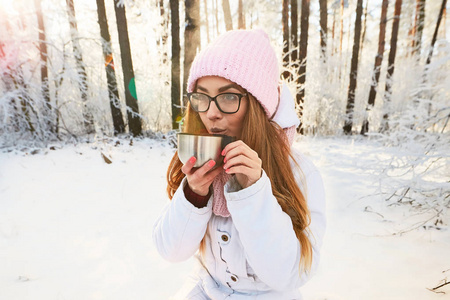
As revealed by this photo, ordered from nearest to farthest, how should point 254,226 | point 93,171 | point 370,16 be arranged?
point 254,226 < point 93,171 < point 370,16

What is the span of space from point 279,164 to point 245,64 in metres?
0.50

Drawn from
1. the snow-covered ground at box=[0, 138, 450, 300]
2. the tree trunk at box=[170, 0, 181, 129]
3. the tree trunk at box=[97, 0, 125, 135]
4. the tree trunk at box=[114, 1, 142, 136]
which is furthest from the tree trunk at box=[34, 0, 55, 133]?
the tree trunk at box=[170, 0, 181, 129]

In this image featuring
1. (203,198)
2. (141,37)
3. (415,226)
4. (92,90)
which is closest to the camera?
(203,198)

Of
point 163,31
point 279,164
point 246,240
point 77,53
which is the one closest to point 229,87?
point 279,164

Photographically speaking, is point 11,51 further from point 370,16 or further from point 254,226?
point 370,16

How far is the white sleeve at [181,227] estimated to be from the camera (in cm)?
112

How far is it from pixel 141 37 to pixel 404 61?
1196 cm

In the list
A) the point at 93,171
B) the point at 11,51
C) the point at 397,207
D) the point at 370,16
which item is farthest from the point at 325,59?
the point at 11,51

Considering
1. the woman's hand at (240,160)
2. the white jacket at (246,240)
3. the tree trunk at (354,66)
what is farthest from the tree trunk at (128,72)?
the tree trunk at (354,66)

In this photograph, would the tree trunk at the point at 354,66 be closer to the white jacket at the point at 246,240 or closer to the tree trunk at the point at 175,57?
the tree trunk at the point at 175,57

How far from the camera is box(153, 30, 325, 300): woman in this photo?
969mm

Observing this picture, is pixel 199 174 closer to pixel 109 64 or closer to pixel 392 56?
pixel 109 64

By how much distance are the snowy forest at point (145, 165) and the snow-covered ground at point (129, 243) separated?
0.02 meters

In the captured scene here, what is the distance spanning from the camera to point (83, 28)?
9.02 metres
